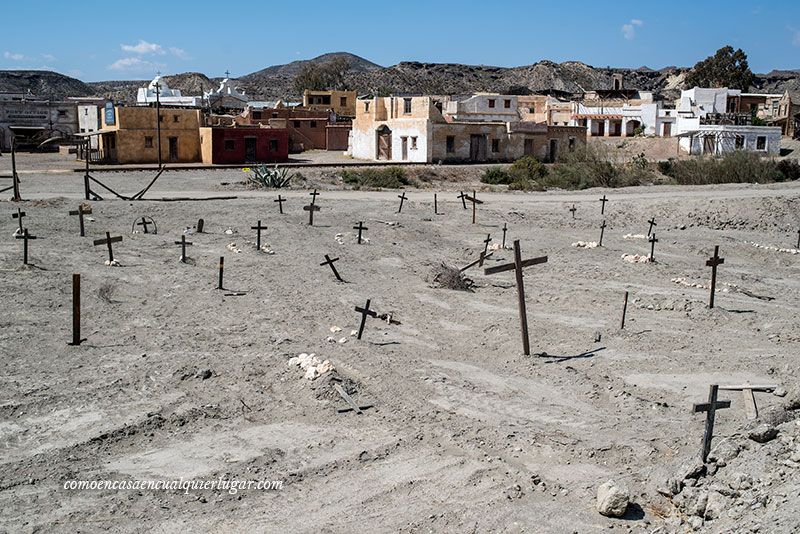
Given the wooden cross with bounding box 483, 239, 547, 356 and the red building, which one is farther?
the red building

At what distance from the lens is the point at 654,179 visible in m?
45.0

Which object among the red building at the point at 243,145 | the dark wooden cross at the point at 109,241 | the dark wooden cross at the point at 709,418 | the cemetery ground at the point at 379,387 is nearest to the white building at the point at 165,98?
the red building at the point at 243,145

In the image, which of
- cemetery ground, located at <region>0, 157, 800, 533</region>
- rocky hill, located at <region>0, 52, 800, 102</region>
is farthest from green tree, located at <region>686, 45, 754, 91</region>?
cemetery ground, located at <region>0, 157, 800, 533</region>

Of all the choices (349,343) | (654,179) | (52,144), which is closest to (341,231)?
(349,343)

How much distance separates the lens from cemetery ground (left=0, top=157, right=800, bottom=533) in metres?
7.36

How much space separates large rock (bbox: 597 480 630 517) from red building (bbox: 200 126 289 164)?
43082mm

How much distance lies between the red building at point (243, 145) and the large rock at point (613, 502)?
43082 mm

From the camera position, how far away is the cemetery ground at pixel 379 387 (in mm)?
7359

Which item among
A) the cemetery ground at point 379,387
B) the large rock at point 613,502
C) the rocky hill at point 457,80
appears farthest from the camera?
the rocky hill at point 457,80

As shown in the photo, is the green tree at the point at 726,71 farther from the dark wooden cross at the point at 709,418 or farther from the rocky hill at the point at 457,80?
the dark wooden cross at the point at 709,418

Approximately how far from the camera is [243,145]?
48625 millimetres

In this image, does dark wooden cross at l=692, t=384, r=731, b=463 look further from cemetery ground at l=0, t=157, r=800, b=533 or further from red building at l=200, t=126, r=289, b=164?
red building at l=200, t=126, r=289, b=164

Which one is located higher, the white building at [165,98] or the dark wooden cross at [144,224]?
the white building at [165,98]

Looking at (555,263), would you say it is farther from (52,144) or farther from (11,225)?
(52,144)
